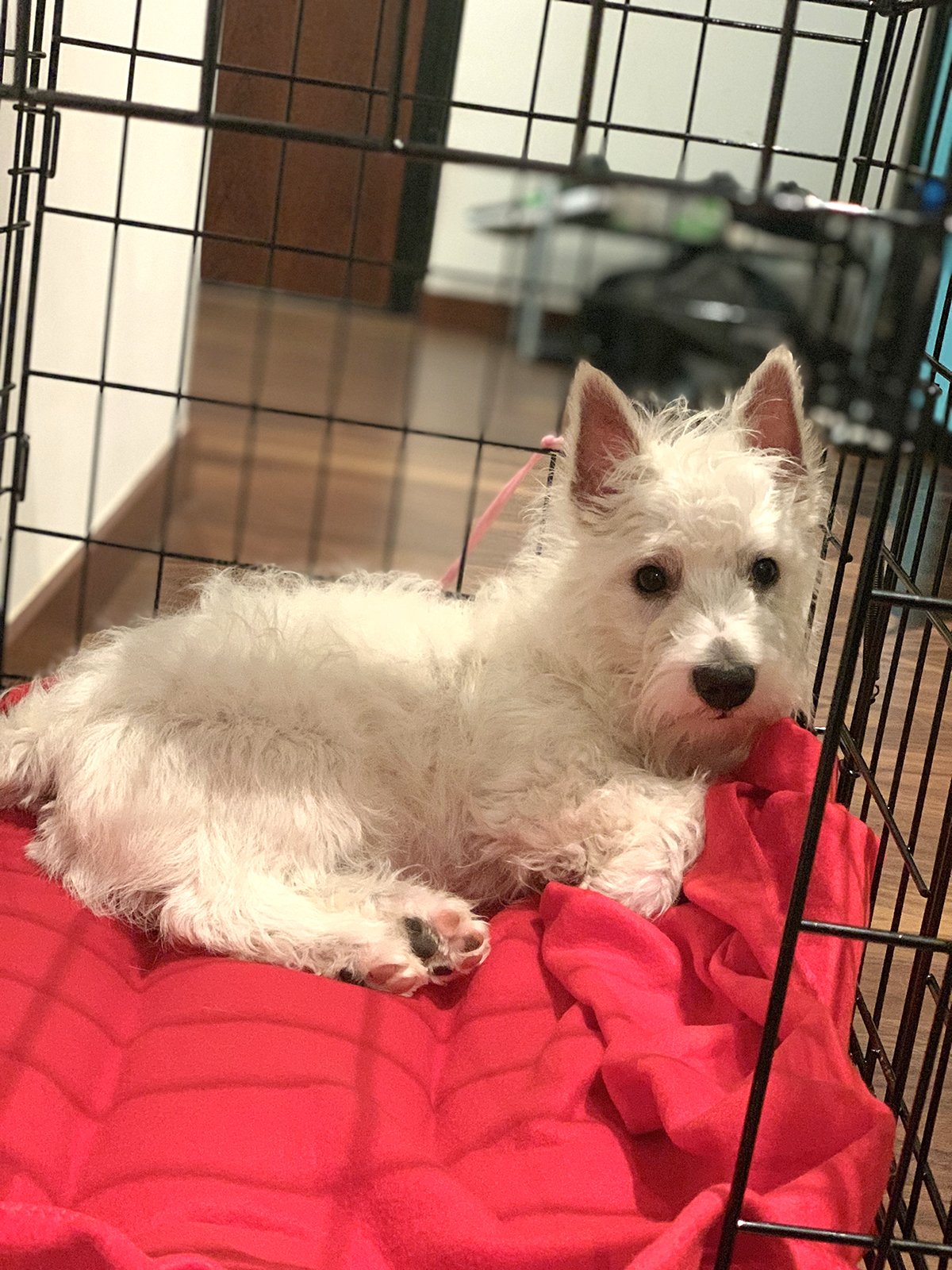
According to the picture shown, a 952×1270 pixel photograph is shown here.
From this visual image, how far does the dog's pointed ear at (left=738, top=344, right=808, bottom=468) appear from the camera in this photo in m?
1.92

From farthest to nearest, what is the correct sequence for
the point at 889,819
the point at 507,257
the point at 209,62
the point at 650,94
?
the point at 507,257
the point at 650,94
the point at 889,819
the point at 209,62

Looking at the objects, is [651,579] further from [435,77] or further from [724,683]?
[435,77]

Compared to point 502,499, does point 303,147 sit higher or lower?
higher

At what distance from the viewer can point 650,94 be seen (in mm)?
3066

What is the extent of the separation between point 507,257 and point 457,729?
1889 millimetres

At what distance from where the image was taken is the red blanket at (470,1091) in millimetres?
1253

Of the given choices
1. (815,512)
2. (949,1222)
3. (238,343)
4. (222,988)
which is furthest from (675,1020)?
(238,343)

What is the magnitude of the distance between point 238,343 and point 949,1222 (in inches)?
236

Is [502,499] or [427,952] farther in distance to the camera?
[502,499]

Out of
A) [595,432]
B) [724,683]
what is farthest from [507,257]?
[724,683]

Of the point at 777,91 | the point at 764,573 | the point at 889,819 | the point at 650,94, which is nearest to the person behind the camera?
the point at 777,91

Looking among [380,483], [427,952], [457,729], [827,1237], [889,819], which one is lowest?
[380,483]

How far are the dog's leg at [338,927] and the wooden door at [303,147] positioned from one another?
3.67 ft

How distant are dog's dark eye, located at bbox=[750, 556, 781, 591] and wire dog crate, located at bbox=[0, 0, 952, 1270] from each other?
0.15 metres
